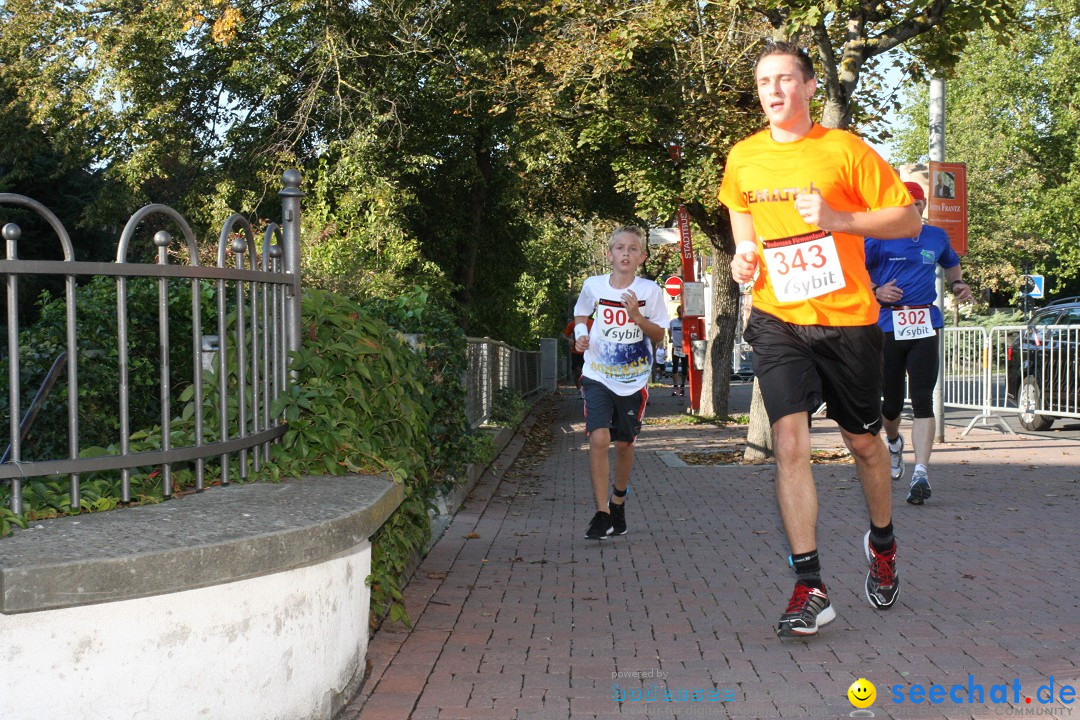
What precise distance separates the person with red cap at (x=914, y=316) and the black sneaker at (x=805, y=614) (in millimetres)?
3731

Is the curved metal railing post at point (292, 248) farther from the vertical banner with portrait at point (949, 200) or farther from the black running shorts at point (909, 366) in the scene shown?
the vertical banner with portrait at point (949, 200)

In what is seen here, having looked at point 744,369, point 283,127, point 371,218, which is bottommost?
point 744,369

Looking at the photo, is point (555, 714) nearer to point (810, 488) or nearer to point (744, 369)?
point (810, 488)

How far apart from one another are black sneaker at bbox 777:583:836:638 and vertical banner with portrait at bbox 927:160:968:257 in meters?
9.03

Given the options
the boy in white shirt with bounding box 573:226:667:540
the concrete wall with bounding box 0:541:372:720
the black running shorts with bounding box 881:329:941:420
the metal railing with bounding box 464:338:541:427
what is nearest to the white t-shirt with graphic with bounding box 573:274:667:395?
the boy in white shirt with bounding box 573:226:667:540

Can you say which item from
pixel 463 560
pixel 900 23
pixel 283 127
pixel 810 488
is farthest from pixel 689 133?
pixel 810 488

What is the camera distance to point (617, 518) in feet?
23.5

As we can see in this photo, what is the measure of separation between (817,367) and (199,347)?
7.80 feet

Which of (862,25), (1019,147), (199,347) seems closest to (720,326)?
(862,25)

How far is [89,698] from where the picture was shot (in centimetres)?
294

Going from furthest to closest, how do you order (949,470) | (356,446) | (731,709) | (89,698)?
(949,470) < (356,446) < (731,709) < (89,698)

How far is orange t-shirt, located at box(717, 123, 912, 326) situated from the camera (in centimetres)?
454

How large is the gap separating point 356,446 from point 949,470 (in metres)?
7.44

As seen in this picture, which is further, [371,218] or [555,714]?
[371,218]
